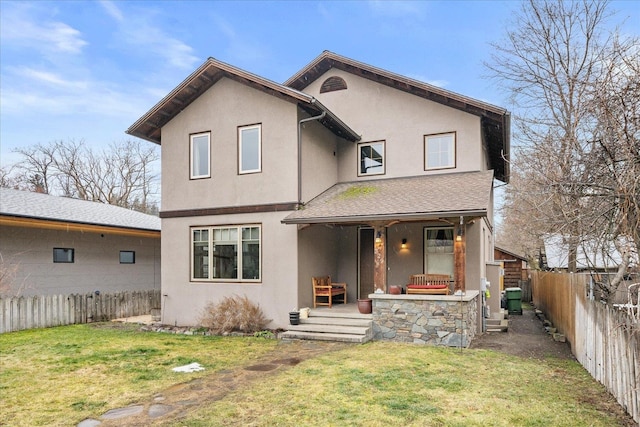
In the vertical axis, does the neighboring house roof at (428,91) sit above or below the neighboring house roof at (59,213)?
above

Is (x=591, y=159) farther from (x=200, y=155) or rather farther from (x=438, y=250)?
(x=200, y=155)

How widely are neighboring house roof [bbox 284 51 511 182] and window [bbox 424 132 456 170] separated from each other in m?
0.92

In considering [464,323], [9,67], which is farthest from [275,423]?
[9,67]

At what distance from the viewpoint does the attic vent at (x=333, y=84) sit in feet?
45.5

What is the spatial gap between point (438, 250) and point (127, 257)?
11.8 m

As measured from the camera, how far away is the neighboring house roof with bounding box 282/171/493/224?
9773 mm

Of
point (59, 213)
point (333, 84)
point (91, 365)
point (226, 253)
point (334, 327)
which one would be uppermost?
point (333, 84)

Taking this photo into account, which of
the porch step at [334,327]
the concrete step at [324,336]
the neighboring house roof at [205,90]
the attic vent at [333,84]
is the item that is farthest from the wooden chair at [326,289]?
the attic vent at [333,84]

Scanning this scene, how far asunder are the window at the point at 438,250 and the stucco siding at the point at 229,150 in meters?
4.11

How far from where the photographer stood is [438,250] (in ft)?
40.2

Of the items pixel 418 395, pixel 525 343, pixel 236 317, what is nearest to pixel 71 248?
pixel 236 317

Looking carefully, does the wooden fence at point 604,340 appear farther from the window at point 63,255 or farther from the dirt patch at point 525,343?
the window at point 63,255

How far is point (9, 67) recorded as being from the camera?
25391 millimetres

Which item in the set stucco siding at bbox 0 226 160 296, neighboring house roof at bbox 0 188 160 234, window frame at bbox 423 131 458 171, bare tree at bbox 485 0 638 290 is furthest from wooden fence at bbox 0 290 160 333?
bare tree at bbox 485 0 638 290
